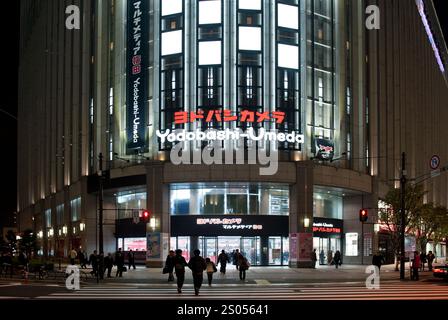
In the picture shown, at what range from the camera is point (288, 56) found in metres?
61.8

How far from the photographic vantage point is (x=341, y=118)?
216 feet

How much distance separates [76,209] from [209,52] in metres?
30.6

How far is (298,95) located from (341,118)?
21.1ft

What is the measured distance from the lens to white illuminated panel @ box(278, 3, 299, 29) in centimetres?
6184

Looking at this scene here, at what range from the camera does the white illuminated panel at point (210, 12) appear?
6084 centimetres

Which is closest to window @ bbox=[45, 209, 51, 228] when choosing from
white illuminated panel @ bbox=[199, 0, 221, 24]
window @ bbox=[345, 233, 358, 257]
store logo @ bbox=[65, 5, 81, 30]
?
store logo @ bbox=[65, 5, 81, 30]

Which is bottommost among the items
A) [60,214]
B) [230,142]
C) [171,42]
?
[60,214]

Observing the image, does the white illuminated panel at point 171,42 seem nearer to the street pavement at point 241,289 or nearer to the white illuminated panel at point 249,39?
the white illuminated panel at point 249,39

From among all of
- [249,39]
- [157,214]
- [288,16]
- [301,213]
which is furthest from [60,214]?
[288,16]

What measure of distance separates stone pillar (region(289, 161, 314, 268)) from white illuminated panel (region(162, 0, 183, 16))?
18026mm

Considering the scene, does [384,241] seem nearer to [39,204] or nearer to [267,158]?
[267,158]

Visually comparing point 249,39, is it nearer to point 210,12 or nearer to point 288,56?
point 288,56

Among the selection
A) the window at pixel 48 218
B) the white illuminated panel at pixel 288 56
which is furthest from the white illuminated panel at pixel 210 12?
the window at pixel 48 218

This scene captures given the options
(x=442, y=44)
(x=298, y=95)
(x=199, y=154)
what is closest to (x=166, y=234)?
(x=199, y=154)
